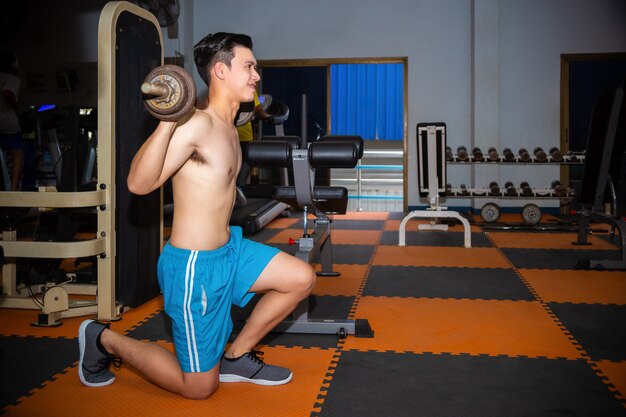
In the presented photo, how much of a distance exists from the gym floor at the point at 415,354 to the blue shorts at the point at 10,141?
2761 millimetres

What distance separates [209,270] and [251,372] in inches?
17.1

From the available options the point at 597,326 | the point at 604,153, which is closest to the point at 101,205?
the point at 597,326

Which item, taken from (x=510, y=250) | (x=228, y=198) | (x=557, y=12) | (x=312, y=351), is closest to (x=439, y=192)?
(x=510, y=250)

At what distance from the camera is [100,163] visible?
9.18ft

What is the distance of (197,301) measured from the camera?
5.98 feet

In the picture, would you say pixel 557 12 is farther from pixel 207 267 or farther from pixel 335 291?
pixel 207 267

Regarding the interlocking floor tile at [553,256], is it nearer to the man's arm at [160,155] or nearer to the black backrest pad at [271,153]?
the black backrest pad at [271,153]

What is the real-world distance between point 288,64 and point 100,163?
5.83 metres

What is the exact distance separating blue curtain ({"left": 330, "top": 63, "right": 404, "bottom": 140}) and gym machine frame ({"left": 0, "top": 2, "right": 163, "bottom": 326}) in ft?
20.0

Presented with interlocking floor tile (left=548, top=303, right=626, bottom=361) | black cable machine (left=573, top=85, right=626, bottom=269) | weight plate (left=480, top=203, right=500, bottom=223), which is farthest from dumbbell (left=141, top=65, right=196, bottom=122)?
weight plate (left=480, top=203, right=500, bottom=223)

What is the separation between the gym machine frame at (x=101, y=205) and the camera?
2.72 meters

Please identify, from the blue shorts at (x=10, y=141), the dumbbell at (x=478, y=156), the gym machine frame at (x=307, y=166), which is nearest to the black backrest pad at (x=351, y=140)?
the gym machine frame at (x=307, y=166)

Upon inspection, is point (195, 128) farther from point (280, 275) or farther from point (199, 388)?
point (199, 388)

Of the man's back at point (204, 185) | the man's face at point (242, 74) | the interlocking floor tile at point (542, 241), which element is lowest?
the interlocking floor tile at point (542, 241)
